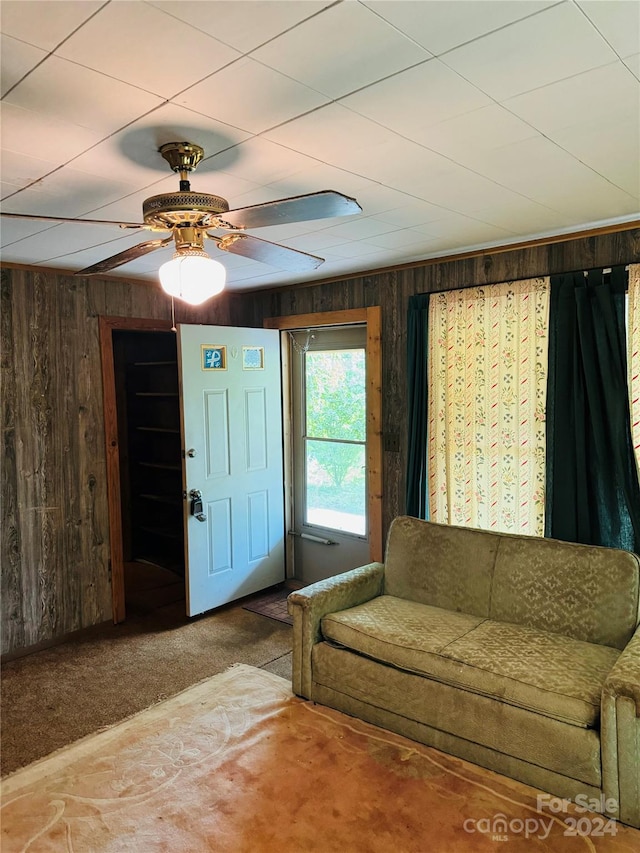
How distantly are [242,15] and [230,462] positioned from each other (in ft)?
11.2

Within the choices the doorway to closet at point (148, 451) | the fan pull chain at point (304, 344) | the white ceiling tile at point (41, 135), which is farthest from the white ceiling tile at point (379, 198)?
the doorway to closet at point (148, 451)

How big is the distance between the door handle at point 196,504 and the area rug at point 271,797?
152cm

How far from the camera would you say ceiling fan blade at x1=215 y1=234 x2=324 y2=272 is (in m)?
2.06

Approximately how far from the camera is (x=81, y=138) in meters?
1.76

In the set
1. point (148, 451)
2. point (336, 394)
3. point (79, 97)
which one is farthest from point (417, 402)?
point (148, 451)

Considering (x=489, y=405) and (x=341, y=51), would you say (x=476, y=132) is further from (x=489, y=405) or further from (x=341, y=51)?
(x=489, y=405)

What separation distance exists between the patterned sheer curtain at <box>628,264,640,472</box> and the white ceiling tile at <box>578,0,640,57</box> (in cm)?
173

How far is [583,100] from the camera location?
5.29ft

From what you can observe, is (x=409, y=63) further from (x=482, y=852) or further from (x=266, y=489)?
(x=266, y=489)

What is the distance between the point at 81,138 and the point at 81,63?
1.40ft

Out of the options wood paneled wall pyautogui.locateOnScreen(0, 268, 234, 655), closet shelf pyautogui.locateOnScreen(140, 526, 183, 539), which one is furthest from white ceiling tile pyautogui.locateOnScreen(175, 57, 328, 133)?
closet shelf pyautogui.locateOnScreen(140, 526, 183, 539)

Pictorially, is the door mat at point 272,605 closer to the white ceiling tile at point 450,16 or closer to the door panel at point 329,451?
the door panel at point 329,451

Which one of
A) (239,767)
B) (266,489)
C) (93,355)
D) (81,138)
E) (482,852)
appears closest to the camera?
(81,138)

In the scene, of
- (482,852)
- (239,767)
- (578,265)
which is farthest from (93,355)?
(482,852)
